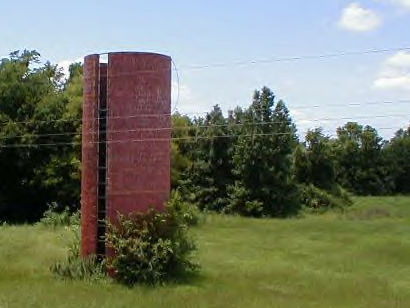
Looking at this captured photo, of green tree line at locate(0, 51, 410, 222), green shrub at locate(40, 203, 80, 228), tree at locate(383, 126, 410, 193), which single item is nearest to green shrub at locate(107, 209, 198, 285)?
green shrub at locate(40, 203, 80, 228)

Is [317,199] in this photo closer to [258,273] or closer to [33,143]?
[33,143]

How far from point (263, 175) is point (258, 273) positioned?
96.5 feet

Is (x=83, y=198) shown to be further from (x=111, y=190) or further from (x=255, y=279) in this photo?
(x=255, y=279)

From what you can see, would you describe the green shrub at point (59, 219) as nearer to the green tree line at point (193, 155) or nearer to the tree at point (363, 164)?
the green tree line at point (193, 155)

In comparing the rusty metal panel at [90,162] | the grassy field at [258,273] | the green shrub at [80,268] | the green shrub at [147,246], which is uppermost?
the rusty metal panel at [90,162]

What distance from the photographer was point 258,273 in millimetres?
21188

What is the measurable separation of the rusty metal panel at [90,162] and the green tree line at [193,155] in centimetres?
2181

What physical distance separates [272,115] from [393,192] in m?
30.3

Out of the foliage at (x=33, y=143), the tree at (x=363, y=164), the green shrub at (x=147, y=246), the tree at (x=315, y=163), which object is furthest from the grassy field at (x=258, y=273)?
the tree at (x=363, y=164)

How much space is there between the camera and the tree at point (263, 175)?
1970 inches

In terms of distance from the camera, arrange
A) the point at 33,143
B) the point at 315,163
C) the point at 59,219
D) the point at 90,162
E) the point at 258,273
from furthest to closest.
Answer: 1. the point at 315,163
2. the point at 33,143
3. the point at 59,219
4. the point at 258,273
5. the point at 90,162

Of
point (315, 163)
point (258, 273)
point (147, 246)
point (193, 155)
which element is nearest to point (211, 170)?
point (193, 155)

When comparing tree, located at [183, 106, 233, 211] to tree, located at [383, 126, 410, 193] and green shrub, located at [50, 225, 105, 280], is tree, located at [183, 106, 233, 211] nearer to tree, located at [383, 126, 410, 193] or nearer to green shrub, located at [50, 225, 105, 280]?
tree, located at [383, 126, 410, 193]

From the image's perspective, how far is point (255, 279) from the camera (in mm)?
20234
